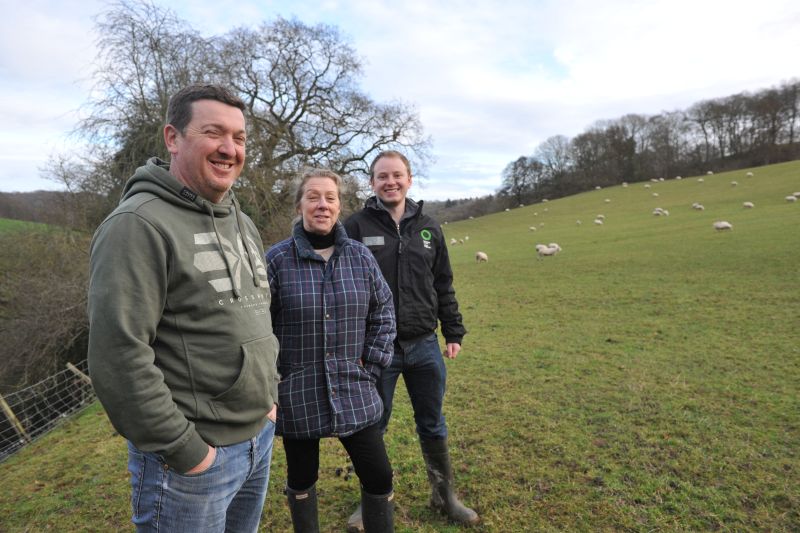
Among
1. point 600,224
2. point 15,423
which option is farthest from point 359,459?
point 600,224

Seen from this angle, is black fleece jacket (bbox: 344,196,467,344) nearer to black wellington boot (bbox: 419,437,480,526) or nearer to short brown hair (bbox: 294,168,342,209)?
short brown hair (bbox: 294,168,342,209)

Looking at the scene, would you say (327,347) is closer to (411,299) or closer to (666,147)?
(411,299)

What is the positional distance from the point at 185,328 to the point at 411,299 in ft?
5.27

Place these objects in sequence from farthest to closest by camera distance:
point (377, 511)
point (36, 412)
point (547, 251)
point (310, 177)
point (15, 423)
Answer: point (547, 251) < point (36, 412) < point (15, 423) < point (310, 177) < point (377, 511)

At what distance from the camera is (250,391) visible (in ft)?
4.93

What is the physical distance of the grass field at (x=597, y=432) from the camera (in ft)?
9.65

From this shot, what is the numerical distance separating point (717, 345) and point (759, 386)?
1.49 meters

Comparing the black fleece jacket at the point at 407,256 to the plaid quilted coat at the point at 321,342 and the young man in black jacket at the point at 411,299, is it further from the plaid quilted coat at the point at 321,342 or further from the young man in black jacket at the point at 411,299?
the plaid quilted coat at the point at 321,342

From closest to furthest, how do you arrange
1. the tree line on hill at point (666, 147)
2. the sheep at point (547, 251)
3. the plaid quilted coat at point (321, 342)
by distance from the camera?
the plaid quilted coat at point (321, 342), the sheep at point (547, 251), the tree line on hill at point (666, 147)

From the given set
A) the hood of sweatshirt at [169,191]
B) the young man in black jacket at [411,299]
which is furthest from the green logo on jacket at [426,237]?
the hood of sweatshirt at [169,191]

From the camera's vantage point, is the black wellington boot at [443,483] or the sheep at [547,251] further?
the sheep at [547,251]

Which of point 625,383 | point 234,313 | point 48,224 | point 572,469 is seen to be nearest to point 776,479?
point 572,469

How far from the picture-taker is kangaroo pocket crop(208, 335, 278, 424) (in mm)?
1439

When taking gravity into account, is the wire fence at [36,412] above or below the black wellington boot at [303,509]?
below
